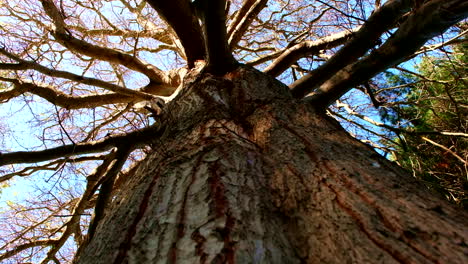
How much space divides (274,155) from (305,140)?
0.55 feet

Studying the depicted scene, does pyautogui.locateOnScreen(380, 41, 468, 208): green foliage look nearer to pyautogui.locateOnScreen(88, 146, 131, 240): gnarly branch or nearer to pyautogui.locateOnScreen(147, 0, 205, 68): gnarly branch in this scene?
pyautogui.locateOnScreen(147, 0, 205, 68): gnarly branch

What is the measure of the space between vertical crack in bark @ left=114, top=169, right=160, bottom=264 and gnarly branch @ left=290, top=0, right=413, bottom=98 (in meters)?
1.48

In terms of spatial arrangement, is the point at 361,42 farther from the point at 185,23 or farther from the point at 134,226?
the point at 134,226

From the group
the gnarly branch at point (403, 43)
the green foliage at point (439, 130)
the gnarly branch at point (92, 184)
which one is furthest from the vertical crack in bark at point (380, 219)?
the green foliage at point (439, 130)

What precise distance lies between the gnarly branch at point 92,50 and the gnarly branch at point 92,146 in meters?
1.54

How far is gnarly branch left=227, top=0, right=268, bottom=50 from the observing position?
3.72 meters

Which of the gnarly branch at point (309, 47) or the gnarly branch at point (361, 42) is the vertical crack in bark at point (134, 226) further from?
the gnarly branch at point (309, 47)

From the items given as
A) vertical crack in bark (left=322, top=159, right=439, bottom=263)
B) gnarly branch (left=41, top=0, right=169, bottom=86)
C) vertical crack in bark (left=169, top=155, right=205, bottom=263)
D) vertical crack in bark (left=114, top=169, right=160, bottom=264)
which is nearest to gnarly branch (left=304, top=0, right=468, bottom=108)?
vertical crack in bark (left=322, top=159, right=439, bottom=263)

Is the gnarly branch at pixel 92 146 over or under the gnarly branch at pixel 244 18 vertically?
under

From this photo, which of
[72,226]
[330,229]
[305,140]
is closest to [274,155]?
[305,140]

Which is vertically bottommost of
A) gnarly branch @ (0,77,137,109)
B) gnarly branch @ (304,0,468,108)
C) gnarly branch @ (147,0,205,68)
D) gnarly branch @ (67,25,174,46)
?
gnarly branch @ (304,0,468,108)

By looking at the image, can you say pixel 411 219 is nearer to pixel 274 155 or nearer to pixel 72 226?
pixel 274 155

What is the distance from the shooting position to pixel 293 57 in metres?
3.13

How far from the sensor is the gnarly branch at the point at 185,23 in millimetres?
2499
